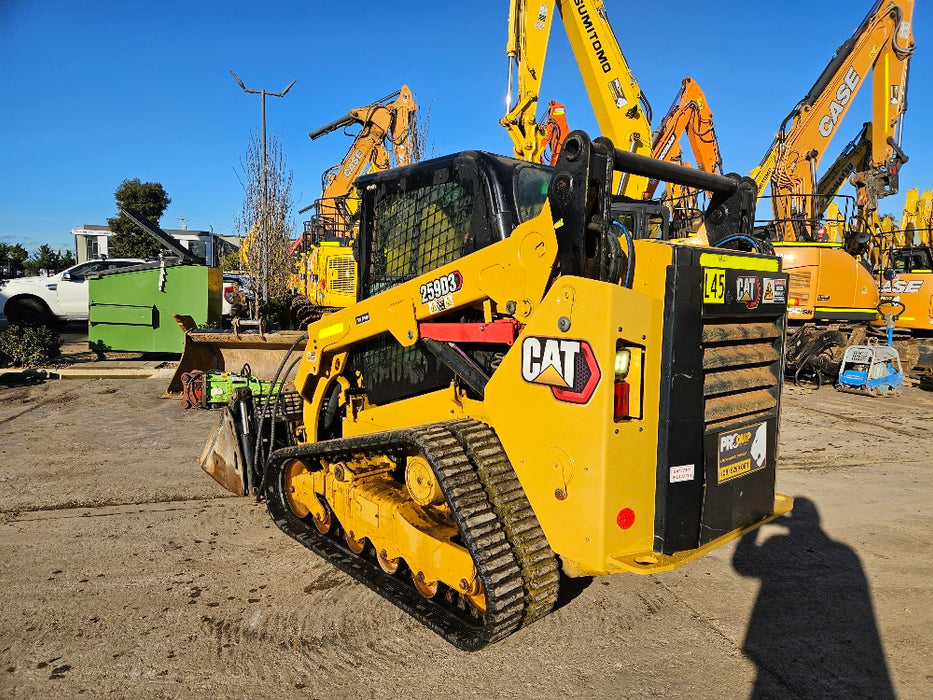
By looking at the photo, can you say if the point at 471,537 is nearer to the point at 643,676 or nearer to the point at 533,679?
the point at 533,679

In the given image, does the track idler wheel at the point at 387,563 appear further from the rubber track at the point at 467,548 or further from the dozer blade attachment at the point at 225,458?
the dozer blade attachment at the point at 225,458

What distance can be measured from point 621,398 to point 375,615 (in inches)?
71.0

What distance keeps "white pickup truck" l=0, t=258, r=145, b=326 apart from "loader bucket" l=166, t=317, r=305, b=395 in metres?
7.68

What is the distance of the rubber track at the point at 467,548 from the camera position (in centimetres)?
260

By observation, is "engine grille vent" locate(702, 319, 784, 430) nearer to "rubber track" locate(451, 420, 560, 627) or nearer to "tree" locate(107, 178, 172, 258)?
"rubber track" locate(451, 420, 560, 627)

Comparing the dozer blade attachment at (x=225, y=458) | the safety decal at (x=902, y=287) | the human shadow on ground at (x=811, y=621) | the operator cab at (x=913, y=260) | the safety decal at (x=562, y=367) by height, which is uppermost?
the operator cab at (x=913, y=260)

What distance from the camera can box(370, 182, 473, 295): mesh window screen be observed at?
336 cm

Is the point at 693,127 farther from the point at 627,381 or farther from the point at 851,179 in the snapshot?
the point at 627,381

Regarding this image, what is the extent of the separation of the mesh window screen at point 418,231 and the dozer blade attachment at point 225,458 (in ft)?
5.73

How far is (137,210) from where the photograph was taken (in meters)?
38.3

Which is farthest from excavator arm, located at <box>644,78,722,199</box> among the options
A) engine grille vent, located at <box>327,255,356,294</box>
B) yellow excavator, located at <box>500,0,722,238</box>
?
engine grille vent, located at <box>327,255,356,294</box>

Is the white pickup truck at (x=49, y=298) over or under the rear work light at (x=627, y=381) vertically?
over

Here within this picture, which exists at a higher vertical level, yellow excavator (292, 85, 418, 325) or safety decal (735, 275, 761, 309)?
yellow excavator (292, 85, 418, 325)

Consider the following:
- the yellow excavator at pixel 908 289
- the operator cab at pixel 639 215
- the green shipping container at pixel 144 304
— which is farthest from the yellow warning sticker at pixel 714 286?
the yellow excavator at pixel 908 289
